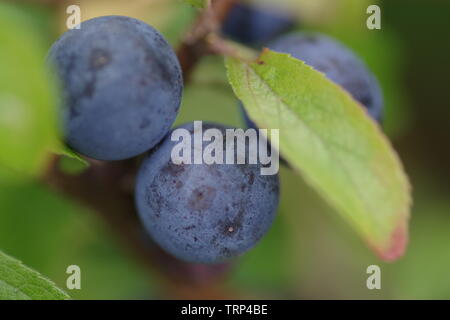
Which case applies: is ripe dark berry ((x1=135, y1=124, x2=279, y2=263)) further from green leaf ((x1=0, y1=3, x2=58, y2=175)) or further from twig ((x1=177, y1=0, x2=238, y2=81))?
green leaf ((x1=0, y1=3, x2=58, y2=175))

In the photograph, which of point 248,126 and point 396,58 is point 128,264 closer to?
point 248,126

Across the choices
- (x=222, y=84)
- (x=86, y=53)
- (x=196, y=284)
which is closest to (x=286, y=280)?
(x=196, y=284)

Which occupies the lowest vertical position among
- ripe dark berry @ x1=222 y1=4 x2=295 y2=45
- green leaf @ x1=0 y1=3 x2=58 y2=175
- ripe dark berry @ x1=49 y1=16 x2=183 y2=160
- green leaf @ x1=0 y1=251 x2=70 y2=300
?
green leaf @ x1=0 y1=251 x2=70 y2=300

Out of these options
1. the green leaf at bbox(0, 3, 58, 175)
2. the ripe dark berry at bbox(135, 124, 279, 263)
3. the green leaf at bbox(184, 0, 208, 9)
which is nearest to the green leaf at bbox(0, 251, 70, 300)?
the ripe dark berry at bbox(135, 124, 279, 263)

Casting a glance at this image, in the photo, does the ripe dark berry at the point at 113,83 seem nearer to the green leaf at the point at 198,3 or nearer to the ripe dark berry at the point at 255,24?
the green leaf at the point at 198,3

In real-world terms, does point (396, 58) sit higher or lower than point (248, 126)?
higher

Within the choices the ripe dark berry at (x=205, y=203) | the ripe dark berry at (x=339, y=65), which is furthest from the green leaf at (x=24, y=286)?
the ripe dark berry at (x=339, y=65)

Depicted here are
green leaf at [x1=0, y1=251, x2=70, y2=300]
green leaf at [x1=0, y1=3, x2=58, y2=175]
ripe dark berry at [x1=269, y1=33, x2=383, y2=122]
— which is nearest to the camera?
green leaf at [x1=0, y1=3, x2=58, y2=175]
